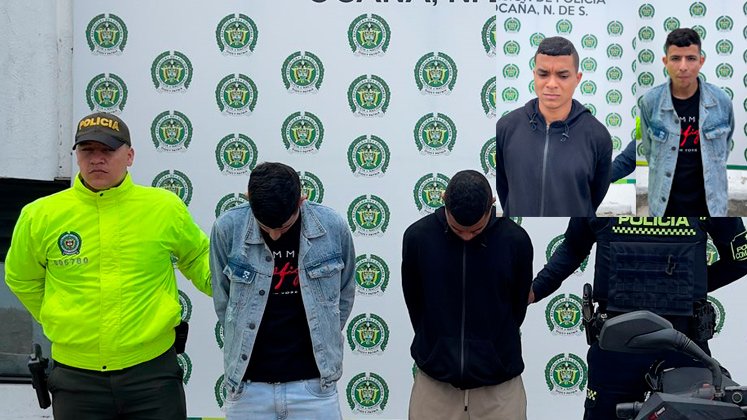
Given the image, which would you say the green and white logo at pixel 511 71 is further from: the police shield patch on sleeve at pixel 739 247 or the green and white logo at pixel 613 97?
the police shield patch on sleeve at pixel 739 247

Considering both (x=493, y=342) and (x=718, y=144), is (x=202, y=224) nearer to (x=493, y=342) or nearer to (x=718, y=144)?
(x=493, y=342)

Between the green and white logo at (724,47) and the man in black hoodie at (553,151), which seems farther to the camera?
the man in black hoodie at (553,151)

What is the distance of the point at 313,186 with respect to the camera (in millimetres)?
4441

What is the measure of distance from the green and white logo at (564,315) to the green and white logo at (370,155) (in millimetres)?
1069

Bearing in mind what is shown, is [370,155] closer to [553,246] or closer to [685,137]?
[553,246]

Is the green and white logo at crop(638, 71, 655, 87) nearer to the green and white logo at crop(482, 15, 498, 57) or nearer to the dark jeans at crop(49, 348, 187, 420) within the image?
the green and white logo at crop(482, 15, 498, 57)

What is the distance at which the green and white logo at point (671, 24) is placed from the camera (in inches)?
168

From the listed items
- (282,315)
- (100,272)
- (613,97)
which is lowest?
(282,315)

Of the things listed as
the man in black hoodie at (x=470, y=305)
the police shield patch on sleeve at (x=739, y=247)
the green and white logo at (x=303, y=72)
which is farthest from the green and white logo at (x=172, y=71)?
the police shield patch on sleeve at (x=739, y=247)

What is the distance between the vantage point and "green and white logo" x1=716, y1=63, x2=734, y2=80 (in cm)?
429

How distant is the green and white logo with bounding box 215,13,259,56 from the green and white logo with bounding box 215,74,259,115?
0.13 metres

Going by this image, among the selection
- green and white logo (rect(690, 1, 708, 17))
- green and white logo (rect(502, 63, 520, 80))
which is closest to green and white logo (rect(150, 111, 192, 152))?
green and white logo (rect(502, 63, 520, 80))

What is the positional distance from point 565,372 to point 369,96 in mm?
1669

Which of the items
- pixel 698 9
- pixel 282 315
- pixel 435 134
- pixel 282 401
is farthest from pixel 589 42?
pixel 282 401
